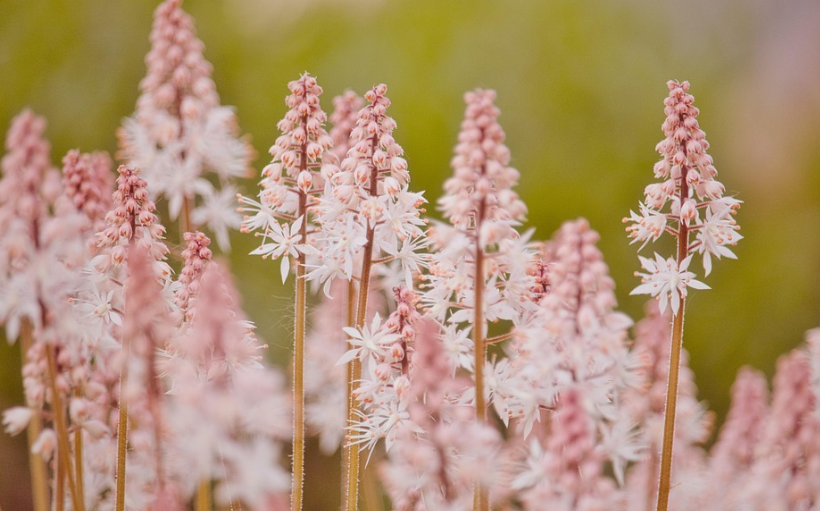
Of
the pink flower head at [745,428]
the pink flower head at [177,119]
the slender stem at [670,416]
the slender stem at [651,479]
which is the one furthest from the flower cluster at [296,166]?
the pink flower head at [745,428]

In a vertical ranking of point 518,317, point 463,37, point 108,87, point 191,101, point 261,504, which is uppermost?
point 463,37

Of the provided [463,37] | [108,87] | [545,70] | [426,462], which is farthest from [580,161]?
[426,462]

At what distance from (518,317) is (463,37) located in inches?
64.7

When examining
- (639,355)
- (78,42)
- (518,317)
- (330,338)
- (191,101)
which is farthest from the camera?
(78,42)

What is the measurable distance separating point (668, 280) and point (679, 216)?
76mm

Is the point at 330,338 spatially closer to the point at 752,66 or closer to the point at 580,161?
the point at 580,161

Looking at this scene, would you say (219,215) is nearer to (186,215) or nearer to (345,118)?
(186,215)

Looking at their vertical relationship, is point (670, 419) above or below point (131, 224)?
below

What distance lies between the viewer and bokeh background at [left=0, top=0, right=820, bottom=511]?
2.20 meters

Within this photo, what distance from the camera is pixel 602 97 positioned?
7.45 feet

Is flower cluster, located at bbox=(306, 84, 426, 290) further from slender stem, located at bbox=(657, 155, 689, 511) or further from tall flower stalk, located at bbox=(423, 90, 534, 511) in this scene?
slender stem, located at bbox=(657, 155, 689, 511)

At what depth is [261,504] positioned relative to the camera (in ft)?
1.73

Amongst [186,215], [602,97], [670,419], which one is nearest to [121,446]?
[186,215]

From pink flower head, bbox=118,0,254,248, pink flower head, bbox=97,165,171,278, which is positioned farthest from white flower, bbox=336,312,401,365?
pink flower head, bbox=118,0,254,248
